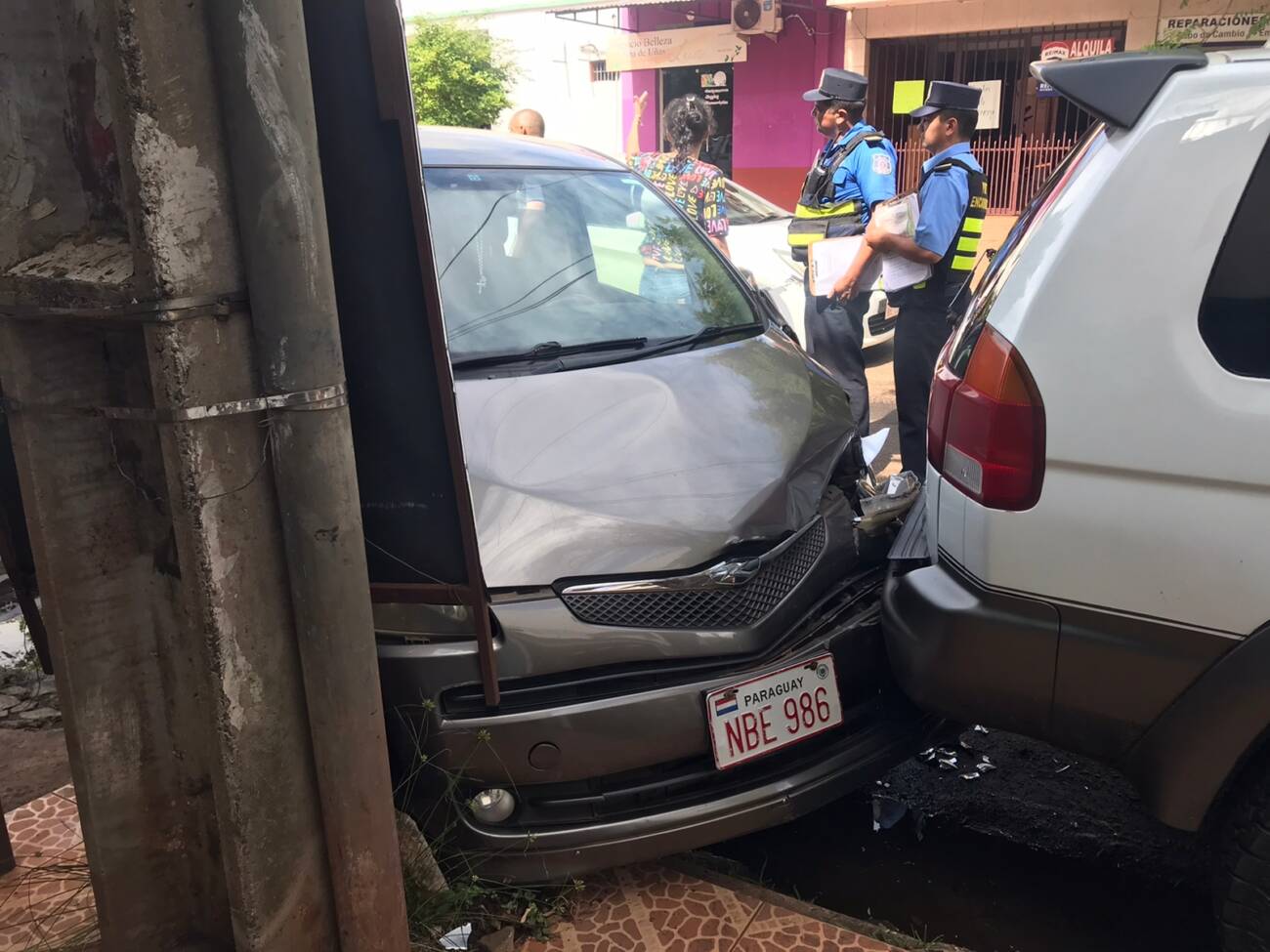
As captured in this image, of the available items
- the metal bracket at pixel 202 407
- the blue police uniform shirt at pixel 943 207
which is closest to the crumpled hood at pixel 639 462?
the metal bracket at pixel 202 407

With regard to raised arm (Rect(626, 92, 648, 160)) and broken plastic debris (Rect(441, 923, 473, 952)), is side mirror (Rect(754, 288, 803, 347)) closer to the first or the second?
broken plastic debris (Rect(441, 923, 473, 952))

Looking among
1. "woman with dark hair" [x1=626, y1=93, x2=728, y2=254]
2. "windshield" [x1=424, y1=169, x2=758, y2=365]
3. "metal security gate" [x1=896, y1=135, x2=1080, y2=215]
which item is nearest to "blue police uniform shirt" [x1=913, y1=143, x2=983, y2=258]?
"windshield" [x1=424, y1=169, x2=758, y2=365]

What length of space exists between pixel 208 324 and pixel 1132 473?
1.58 meters

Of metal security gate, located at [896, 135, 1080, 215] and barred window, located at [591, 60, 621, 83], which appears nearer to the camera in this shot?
metal security gate, located at [896, 135, 1080, 215]

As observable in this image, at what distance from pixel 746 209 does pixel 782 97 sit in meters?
6.92

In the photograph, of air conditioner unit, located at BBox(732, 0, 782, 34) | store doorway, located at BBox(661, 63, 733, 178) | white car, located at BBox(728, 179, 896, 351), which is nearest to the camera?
white car, located at BBox(728, 179, 896, 351)

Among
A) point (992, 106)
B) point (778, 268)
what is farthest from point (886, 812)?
point (992, 106)

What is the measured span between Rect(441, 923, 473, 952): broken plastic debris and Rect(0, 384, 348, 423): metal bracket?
4.12 ft

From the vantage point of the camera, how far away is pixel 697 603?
234 centimetres

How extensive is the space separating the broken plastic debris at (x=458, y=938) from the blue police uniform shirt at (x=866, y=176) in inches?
173

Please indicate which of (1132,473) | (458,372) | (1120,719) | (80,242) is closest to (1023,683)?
(1120,719)

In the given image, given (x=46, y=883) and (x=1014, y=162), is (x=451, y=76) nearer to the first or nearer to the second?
(x=1014, y=162)

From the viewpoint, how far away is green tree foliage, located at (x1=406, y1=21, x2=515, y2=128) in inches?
559

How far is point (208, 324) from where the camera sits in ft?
4.68
